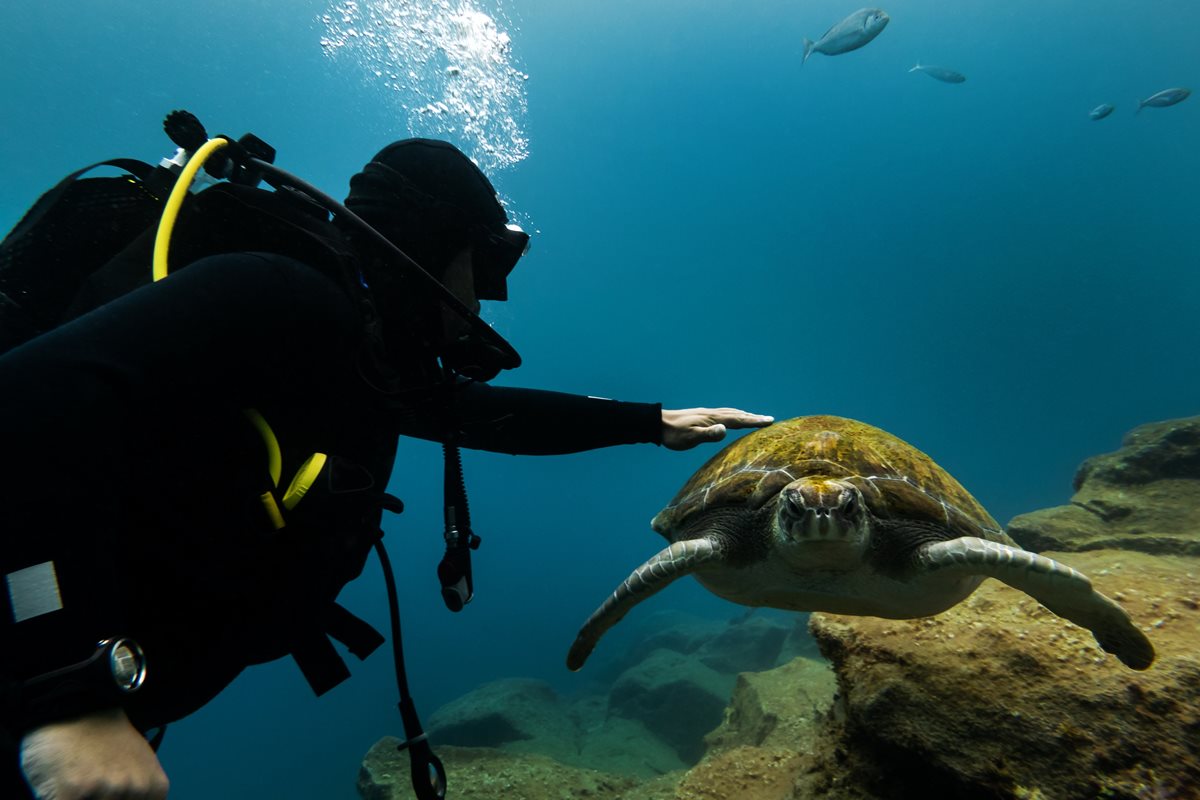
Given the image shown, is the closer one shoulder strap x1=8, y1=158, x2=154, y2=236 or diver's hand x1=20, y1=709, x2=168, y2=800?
diver's hand x1=20, y1=709, x2=168, y2=800

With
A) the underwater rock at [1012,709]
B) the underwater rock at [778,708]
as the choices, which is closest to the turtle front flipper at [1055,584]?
the underwater rock at [1012,709]

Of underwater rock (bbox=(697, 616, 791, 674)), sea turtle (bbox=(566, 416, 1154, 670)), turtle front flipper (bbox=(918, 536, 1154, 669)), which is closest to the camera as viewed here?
turtle front flipper (bbox=(918, 536, 1154, 669))

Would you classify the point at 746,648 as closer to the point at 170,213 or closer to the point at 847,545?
the point at 847,545

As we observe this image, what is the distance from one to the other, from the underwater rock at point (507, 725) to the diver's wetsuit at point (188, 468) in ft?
34.1

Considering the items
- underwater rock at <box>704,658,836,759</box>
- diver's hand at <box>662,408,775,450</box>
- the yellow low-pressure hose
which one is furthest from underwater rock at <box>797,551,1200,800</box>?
the yellow low-pressure hose

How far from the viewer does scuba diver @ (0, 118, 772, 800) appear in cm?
74

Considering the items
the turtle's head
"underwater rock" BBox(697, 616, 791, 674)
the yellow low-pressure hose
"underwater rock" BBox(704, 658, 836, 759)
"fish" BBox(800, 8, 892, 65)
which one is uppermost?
"fish" BBox(800, 8, 892, 65)

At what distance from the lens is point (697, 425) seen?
280 centimetres

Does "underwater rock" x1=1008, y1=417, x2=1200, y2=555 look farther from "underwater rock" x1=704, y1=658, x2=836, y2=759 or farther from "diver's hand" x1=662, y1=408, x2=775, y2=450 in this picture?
"diver's hand" x1=662, y1=408, x2=775, y2=450

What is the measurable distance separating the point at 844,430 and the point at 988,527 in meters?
0.86

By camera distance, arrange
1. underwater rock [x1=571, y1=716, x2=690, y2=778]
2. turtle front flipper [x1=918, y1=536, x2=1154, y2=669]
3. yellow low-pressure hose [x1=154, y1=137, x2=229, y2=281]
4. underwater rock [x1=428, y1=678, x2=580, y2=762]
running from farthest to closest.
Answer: underwater rock [x1=428, y1=678, x2=580, y2=762] < underwater rock [x1=571, y1=716, x2=690, y2=778] < turtle front flipper [x1=918, y1=536, x2=1154, y2=669] < yellow low-pressure hose [x1=154, y1=137, x2=229, y2=281]

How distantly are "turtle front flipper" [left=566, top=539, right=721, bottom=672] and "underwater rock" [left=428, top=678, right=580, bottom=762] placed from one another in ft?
30.4

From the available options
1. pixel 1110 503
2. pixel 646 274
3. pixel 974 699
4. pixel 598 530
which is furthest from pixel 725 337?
pixel 974 699

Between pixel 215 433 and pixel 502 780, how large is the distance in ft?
17.4
